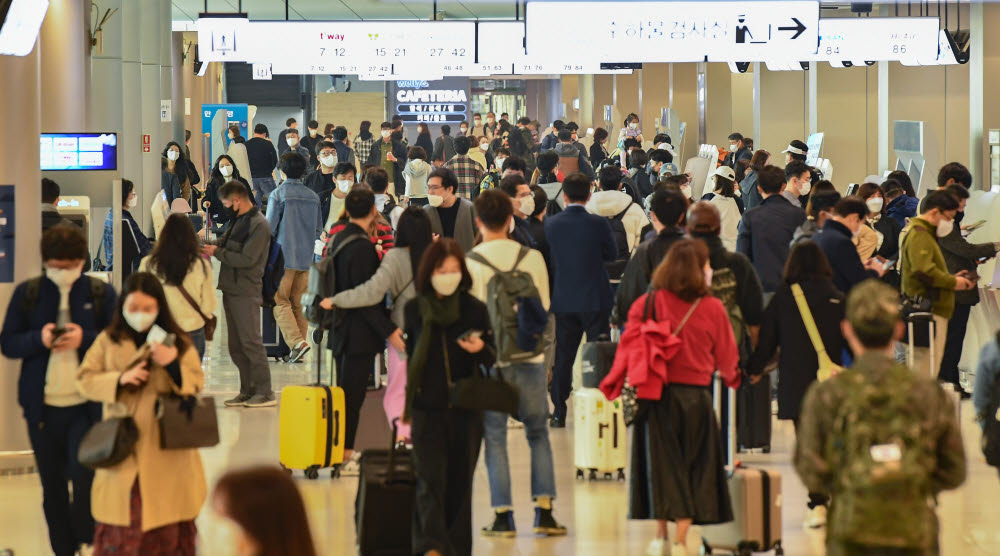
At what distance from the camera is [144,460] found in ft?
16.5

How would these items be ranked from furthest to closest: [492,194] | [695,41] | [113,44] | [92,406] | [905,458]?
1. [113,44]
2. [695,41]
3. [492,194]
4. [92,406]
5. [905,458]

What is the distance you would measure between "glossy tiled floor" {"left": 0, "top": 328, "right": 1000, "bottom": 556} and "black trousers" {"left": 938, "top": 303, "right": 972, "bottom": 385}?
36.6 inches

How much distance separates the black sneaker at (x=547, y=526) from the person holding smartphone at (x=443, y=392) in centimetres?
86

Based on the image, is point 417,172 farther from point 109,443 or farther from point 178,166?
point 109,443

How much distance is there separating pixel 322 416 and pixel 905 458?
159 inches

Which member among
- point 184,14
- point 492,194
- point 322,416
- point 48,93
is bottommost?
point 322,416

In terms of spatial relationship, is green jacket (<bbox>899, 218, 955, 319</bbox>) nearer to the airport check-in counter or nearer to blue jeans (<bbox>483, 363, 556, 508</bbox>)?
the airport check-in counter

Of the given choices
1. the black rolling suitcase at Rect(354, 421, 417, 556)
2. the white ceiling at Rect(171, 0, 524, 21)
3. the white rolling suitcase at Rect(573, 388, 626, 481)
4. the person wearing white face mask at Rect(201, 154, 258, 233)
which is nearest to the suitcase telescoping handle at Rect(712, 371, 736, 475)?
the white rolling suitcase at Rect(573, 388, 626, 481)

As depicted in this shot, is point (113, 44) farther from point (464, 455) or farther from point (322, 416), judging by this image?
point (464, 455)

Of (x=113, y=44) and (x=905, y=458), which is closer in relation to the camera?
(x=905, y=458)

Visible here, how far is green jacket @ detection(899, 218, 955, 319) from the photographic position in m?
8.88

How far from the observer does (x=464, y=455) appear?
19.1 ft

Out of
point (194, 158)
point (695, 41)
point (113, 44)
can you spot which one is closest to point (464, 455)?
point (695, 41)

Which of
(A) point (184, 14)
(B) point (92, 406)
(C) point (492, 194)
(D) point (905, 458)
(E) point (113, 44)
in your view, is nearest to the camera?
(D) point (905, 458)
